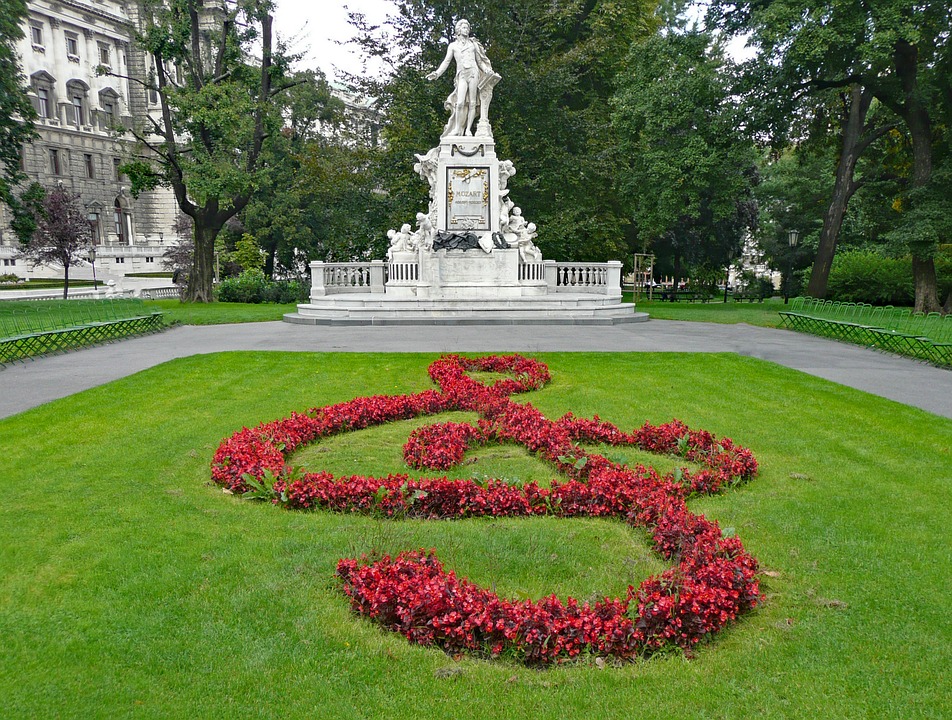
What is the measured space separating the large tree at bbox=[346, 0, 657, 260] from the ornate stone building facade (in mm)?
36283

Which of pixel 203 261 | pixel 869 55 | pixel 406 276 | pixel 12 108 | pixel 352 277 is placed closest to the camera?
pixel 869 55

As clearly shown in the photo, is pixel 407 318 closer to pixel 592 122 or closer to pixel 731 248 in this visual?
pixel 592 122

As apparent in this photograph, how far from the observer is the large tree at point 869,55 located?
20.4 metres

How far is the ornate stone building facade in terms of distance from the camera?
63.2 metres

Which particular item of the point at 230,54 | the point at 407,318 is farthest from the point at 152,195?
the point at 407,318

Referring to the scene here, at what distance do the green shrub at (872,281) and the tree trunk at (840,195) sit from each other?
699 cm

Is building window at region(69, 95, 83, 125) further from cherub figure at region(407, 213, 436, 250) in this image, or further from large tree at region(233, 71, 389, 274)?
cherub figure at region(407, 213, 436, 250)

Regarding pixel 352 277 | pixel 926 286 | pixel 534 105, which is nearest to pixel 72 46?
pixel 534 105

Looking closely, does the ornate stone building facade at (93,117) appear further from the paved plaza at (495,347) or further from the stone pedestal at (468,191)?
the paved plaza at (495,347)

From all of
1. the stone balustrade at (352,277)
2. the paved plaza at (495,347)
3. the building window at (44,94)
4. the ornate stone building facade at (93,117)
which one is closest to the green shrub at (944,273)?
the paved plaza at (495,347)

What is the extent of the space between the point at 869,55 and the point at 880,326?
8873mm

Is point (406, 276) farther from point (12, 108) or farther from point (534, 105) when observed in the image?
point (12, 108)

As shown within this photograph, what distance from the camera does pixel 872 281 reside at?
31266 millimetres

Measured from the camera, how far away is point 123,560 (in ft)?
16.0
